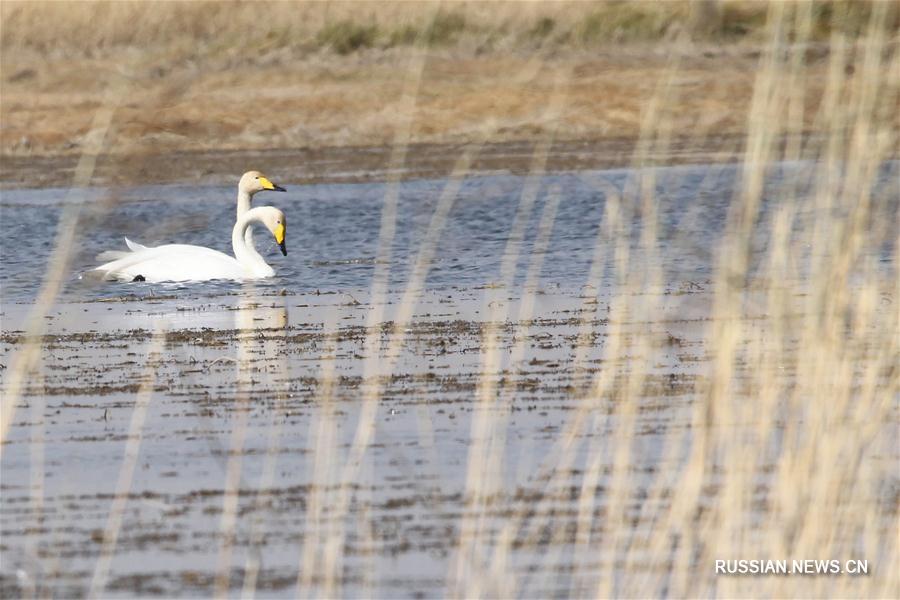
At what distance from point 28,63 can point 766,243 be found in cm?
1926

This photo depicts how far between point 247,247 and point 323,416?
873 cm

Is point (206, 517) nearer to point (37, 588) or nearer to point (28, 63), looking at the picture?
point (37, 588)

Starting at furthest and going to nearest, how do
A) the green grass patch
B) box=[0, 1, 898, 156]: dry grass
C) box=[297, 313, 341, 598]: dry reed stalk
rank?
the green grass patch, box=[0, 1, 898, 156]: dry grass, box=[297, 313, 341, 598]: dry reed stalk

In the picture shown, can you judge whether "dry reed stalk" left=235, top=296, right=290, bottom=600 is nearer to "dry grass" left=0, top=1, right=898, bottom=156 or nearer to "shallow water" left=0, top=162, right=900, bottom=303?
"shallow water" left=0, top=162, right=900, bottom=303

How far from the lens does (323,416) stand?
612 cm

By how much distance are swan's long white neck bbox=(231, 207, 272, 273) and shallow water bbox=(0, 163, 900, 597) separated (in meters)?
0.25

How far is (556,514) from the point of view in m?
6.05

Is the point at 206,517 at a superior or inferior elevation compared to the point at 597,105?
inferior

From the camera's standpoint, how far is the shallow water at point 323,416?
5.77 meters

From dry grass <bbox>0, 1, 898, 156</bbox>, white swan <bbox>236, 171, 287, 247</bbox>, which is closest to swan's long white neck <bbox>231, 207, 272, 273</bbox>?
white swan <bbox>236, 171, 287, 247</bbox>

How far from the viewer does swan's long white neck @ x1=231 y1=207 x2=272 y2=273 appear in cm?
1435

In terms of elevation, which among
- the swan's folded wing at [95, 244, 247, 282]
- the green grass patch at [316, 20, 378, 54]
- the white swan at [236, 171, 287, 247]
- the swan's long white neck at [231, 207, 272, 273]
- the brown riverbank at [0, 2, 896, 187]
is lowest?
the swan's folded wing at [95, 244, 247, 282]

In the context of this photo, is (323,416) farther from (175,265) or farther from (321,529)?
(175,265)

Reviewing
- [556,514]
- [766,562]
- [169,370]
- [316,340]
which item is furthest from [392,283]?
[766,562]
